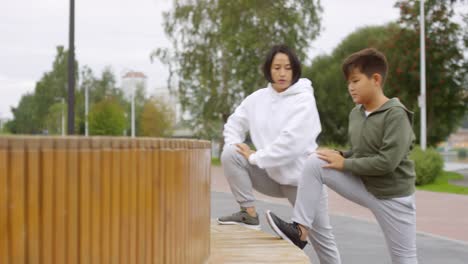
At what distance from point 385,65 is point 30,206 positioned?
270 centimetres

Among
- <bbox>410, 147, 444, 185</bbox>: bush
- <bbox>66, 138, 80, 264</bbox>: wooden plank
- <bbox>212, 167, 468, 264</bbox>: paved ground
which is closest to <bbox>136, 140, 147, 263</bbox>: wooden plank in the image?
<bbox>66, 138, 80, 264</bbox>: wooden plank

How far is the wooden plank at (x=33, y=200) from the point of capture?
208 cm

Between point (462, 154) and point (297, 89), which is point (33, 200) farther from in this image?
point (462, 154)

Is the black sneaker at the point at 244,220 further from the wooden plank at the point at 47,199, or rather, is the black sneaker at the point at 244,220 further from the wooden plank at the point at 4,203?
the wooden plank at the point at 4,203

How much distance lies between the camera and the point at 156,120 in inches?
3004

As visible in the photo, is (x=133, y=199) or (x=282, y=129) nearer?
(x=133, y=199)

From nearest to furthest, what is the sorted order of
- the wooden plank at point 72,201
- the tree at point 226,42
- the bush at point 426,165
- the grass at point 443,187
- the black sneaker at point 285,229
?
the wooden plank at point 72,201
the black sneaker at point 285,229
the grass at point 443,187
the bush at point 426,165
the tree at point 226,42

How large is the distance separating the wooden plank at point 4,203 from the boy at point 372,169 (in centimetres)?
239

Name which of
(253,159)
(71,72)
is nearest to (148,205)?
(253,159)

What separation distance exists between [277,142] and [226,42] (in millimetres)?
30904

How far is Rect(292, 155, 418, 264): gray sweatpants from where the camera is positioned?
13.4 ft

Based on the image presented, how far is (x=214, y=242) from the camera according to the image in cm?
484

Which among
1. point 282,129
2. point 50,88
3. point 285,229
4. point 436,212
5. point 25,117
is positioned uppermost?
point 50,88

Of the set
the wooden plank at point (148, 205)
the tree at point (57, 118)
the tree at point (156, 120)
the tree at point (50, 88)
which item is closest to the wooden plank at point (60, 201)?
the wooden plank at point (148, 205)
